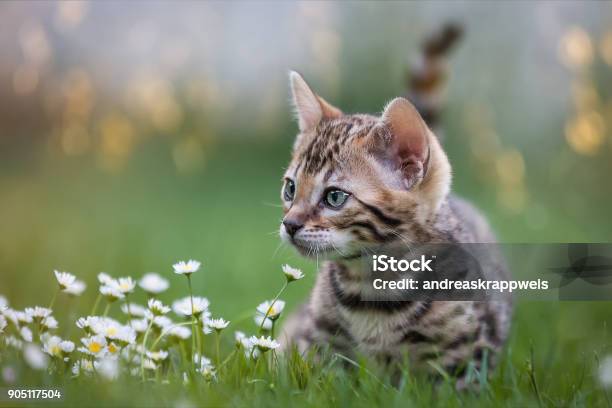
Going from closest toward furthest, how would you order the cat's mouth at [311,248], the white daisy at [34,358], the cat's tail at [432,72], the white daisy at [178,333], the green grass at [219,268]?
the white daisy at [34,358]
the green grass at [219,268]
the cat's mouth at [311,248]
the white daisy at [178,333]
the cat's tail at [432,72]

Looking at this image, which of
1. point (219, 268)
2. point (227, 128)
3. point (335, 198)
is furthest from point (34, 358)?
point (227, 128)

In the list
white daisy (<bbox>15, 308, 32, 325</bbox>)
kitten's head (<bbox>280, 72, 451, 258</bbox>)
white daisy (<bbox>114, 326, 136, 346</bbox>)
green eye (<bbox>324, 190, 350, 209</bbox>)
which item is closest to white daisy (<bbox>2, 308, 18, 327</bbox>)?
white daisy (<bbox>15, 308, 32, 325</bbox>)

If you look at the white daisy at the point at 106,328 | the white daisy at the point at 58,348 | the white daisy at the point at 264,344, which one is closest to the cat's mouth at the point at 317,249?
the white daisy at the point at 264,344

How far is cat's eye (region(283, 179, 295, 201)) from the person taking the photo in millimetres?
1951

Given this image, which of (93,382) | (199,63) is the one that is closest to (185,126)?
(199,63)

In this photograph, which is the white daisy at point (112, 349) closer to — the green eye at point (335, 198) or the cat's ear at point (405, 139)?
the green eye at point (335, 198)

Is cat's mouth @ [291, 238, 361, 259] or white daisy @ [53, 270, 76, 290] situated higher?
cat's mouth @ [291, 238, 361, 259]

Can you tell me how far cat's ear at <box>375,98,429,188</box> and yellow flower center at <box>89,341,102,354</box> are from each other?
2.75ft

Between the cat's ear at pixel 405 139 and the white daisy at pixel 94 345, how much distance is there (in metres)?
0.83

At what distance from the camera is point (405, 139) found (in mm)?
1832

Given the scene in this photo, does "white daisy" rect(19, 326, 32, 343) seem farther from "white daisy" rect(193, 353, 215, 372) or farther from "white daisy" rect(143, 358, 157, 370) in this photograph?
"white daisy" rect(193, 353, 215, 372)

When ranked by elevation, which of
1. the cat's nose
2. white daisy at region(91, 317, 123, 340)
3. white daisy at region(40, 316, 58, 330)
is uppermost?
the cat's nose

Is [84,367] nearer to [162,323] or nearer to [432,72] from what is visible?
[162,323]

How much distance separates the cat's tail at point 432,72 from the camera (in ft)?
8.87
